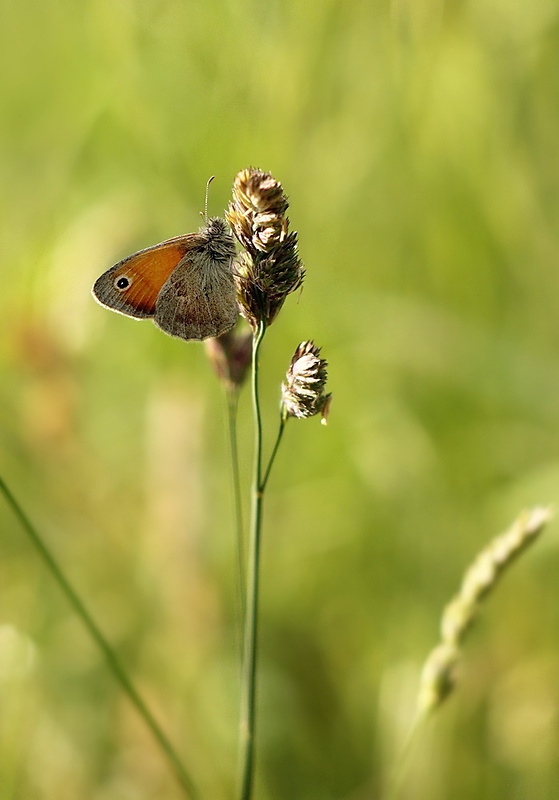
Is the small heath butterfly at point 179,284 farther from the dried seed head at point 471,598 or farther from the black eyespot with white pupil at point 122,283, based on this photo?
the dried seed head at point 471,598

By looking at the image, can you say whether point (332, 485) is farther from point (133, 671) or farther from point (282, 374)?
point (133, 671)

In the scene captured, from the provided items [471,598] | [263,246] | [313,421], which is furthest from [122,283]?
[313,421]

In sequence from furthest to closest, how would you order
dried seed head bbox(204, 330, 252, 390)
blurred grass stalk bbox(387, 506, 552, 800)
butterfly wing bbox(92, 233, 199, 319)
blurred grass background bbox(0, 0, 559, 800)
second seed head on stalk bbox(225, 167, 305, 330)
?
blurred grass background bbox(0, 0, 559, 800) < butterfly wing bbox(92, 233, 199, 319) < dried seed head bbox(204, 330, 252, 390) < blurred grass stalk bbox(387, 506, 552, 800) < second seed head on stalk bbox(225, 167, 305, 330)

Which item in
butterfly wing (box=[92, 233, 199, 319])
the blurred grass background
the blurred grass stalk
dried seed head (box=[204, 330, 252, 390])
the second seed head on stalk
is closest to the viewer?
the second seed head on stalk

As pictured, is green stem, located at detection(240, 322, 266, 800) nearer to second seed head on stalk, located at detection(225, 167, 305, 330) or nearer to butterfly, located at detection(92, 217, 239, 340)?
second seed head on stalk, located at detection(225, 167, 305, 330)

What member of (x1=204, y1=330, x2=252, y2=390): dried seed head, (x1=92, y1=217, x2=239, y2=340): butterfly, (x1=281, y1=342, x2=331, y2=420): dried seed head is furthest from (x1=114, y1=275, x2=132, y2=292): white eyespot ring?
(x1=281, y1=342, x2=331, y2=420): dried seed head

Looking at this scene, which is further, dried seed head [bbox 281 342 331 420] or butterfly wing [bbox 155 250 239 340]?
butterfly wing [bbox 155 250 239 340]

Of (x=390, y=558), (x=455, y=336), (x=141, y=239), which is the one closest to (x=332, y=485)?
(x=390, y=558)

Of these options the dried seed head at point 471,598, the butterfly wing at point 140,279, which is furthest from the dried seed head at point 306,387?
the butterfly wing at point 140,279
